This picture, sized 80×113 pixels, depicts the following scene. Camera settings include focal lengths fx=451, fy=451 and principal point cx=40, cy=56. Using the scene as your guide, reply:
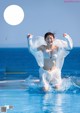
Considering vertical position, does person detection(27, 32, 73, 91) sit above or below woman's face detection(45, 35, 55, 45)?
below

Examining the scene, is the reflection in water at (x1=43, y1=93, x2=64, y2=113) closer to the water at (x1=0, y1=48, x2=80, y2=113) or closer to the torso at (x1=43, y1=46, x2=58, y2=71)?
the water at (x1=0, y1=48, x2=80, y2=113)

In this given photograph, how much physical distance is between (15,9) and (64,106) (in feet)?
10.9

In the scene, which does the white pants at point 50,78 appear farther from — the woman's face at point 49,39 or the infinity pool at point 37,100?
the woman's face at point 49,39

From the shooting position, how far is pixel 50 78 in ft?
21.3

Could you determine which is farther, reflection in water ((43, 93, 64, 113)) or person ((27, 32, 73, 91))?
person ((27, 32, 73, 91))

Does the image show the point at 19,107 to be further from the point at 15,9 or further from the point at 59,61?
the point at 15,9

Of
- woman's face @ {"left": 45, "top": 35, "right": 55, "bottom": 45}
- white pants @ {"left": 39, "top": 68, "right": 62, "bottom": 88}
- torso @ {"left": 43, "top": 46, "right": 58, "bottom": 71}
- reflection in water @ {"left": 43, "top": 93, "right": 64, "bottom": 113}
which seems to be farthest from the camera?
torso @ {"left": 43, "top": 46, "right": 58, "bottom": 71}

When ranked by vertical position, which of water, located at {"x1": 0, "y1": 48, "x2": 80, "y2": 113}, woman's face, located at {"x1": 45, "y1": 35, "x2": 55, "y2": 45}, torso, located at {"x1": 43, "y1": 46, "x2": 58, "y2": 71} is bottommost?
water, located at {"x1": 0, "y1": 48, "x2": 80, "y2": 113}

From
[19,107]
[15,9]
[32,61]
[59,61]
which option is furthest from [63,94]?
[32,61]

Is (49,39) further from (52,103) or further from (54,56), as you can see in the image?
(52,103)

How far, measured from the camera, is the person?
6465 mm

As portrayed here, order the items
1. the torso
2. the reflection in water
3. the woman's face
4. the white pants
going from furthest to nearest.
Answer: the torso < the white pants < the woman's face < the reflection in water

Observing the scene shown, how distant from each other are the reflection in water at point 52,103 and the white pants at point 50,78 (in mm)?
284

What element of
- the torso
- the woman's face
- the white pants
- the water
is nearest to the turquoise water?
the water
